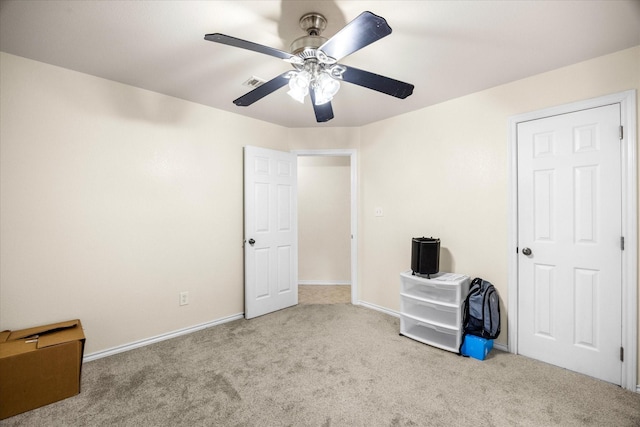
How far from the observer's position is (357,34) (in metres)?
1.29

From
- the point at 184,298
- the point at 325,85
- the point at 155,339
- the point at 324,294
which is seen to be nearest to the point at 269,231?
the point at 184,298

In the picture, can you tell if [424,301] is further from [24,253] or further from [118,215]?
[24,253]

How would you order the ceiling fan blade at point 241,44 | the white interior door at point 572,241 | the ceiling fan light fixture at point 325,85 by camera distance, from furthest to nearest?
the white interior door at point 572,241, the ceiling fan light fixture at point 325,85, the ceiling fan blade at point 241,44

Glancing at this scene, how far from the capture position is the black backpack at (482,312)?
246cm

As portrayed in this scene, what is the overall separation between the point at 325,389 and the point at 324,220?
10.4 feet

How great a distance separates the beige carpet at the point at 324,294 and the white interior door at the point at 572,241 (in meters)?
2.18

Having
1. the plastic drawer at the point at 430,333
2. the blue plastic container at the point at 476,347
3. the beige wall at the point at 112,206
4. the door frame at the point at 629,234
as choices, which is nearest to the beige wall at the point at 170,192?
the beige wall at the point at 112,206

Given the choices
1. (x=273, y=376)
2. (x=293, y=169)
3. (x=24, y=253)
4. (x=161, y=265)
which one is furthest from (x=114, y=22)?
(x=273, y=376)

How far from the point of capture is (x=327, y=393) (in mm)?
1954

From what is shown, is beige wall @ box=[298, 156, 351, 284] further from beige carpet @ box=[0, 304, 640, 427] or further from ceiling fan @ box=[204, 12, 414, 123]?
ceiling fan @ box=[204, 12, 414, 123]

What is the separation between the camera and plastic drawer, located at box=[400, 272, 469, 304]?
2.53m

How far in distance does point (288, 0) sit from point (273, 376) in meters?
2.45

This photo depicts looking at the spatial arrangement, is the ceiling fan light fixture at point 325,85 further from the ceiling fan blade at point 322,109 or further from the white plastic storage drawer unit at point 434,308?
the white plastic storage drawer unit at point 434,308

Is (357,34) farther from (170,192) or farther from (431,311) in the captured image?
(431,311)
